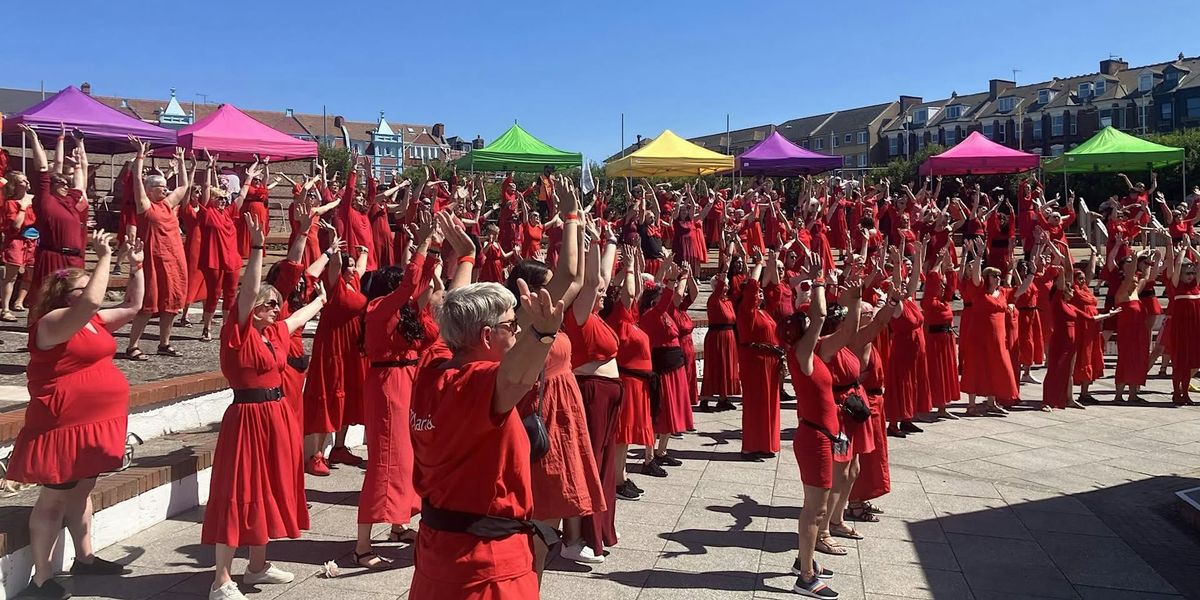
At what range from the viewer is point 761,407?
26.7 ft

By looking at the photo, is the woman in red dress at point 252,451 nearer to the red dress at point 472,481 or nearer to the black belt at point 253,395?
the black belt at point 253,395

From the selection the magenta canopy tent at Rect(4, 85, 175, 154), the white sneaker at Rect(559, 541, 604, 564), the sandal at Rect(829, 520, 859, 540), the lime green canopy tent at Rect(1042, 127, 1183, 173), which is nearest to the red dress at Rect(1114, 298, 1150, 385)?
the sandal at Rect(829, 520, 859, 540)

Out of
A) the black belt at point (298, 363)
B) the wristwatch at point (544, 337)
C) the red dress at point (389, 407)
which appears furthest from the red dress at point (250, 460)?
the wristwatch at point (544, 337)

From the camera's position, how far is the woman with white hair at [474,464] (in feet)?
8.54

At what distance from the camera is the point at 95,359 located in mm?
4590

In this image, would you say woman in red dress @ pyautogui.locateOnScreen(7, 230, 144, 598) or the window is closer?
woman in red dress @ pyautogui.locateOnScreen(7, 230, 144, 598)

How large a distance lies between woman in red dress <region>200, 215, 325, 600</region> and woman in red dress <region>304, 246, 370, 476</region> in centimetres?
197

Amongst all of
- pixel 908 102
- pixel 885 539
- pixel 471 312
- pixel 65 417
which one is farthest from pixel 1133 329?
pixel 908 102

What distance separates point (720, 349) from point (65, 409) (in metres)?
6.99

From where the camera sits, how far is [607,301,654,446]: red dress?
21.1 ft

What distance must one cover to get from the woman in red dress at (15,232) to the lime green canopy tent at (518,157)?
9.17 m

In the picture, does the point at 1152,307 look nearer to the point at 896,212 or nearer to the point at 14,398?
the point at 896,212

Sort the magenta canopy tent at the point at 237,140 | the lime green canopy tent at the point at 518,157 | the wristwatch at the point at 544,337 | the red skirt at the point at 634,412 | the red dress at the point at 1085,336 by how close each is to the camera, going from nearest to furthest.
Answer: the wristwatch at the point at 544,337
the red skirt at the point at 634,412
the red dress at the point at 1085,336
the magenta canopy tent at the point at 237,140
the lime green canopy tent at the point at 518,157

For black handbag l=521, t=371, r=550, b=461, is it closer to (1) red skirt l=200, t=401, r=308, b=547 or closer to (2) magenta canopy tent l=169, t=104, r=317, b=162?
(1) red skirt l=200, t=401, r=308, b=547
